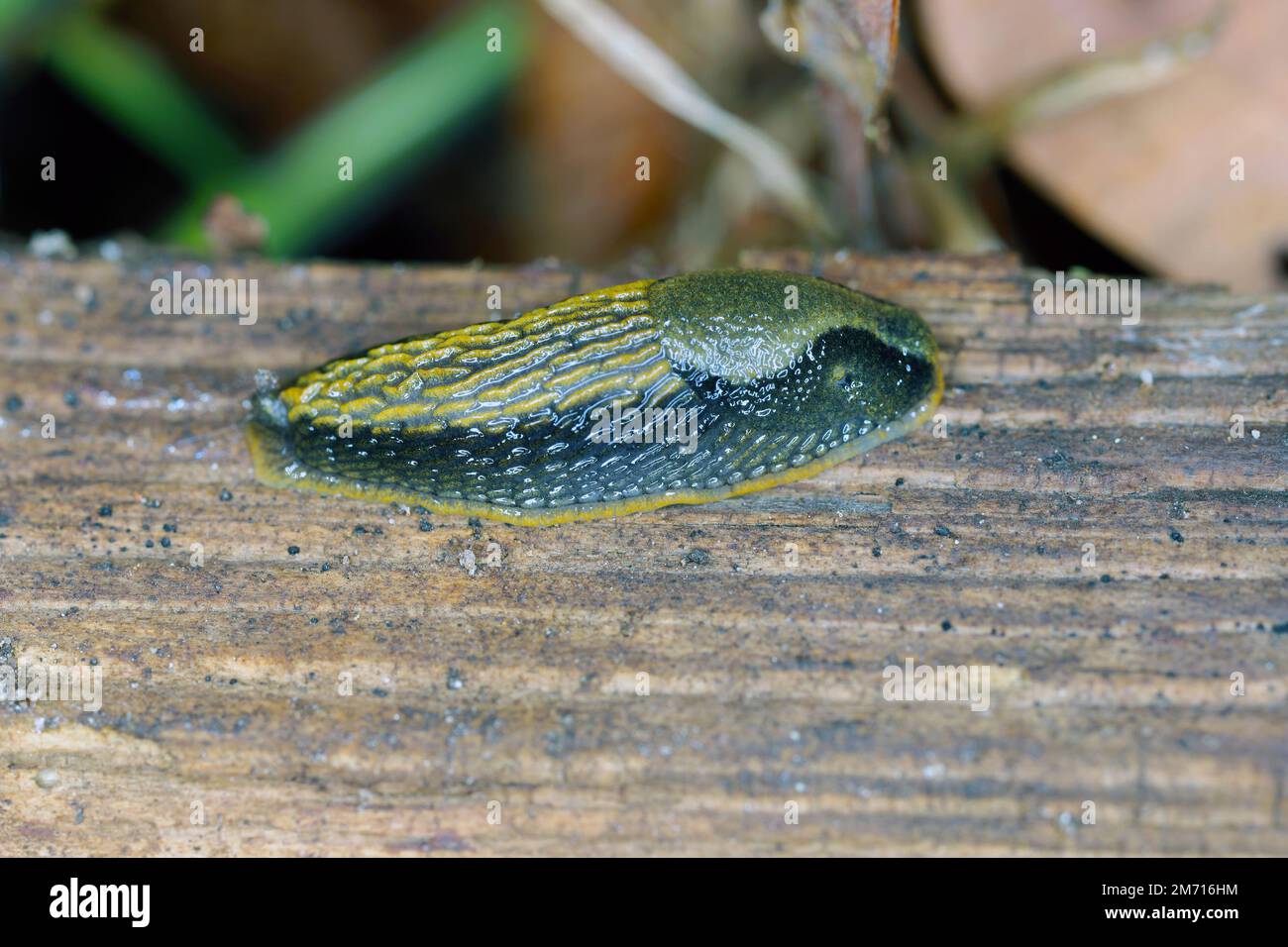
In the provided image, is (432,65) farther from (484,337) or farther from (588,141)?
(484,337)

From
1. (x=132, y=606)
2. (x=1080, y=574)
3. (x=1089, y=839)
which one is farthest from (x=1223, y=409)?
(x=132, y=606)

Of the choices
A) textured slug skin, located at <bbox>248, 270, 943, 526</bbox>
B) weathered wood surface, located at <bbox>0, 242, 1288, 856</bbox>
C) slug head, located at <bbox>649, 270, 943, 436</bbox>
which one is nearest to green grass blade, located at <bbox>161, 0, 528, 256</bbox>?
weathered wood surface, located at <bbox>0, 242, 1288, 856</bbox>

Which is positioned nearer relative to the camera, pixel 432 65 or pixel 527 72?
pixel 432 65

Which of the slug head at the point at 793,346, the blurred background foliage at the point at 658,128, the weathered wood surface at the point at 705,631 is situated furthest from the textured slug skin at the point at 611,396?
the blurred background foliage at the point at 658,128

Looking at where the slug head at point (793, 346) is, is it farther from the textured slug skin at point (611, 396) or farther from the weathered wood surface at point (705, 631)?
the weathered wood surface at point (705, 631)

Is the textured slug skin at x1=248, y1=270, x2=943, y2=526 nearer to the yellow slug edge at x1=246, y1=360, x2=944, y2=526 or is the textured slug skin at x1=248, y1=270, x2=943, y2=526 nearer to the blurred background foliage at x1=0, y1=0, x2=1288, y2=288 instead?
the yellow slug edge at x1=246, y1=360, x2=944, y2=526

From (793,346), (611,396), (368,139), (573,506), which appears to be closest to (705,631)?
(573,506)
